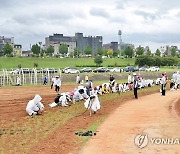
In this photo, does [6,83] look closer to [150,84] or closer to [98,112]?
[150,84]

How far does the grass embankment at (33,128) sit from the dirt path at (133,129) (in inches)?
26.0

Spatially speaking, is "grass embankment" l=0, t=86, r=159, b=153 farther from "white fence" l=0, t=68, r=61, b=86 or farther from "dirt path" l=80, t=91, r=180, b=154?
"white fence" l=0, t=68, r=61, b=86

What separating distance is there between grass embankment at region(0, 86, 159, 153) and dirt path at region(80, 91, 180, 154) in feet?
2.17

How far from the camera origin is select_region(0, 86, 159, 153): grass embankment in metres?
12.6

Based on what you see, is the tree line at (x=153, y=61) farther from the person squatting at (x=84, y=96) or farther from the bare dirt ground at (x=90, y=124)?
the bare dirt ground at (x=90, y=124)

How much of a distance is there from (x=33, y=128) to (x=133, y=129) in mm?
4090

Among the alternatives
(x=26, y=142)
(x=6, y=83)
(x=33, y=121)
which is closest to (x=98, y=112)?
(x=33, y=121)

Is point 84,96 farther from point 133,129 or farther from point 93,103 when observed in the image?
point 133,129

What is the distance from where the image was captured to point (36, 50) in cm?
12212

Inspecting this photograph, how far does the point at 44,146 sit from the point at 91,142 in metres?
1.49

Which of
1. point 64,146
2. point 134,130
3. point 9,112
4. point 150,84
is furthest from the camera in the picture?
point 150,84

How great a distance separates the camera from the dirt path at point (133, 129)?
1138cm

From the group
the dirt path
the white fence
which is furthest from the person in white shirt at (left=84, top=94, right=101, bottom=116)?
the white fence

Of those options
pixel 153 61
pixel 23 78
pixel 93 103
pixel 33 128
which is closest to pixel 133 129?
pixel 33 128
